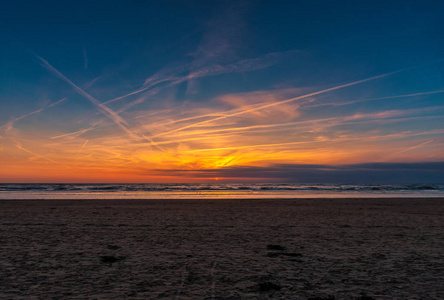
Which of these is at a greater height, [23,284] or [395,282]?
[23,284]

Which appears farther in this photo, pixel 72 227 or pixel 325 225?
pixel 325 225

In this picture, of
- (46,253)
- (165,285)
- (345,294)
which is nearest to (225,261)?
(165,285)

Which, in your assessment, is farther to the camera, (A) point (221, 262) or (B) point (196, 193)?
(B) point (196, 193)

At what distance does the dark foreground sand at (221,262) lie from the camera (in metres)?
5.27

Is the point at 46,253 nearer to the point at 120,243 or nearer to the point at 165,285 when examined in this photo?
the point at 120,243

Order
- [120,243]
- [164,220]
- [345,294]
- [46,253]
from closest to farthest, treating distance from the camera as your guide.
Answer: [345,294] < [46,253] < [120,243] < [164,220]

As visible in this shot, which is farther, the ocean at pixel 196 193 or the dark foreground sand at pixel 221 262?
the ocean at pixel 196 193

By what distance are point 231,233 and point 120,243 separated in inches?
163

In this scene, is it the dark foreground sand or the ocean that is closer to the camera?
the dark foreground sand

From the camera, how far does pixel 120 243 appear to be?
369 inches

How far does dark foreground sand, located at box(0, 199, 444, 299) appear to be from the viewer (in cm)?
527

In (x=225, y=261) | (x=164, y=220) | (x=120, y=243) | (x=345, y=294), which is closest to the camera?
(x=345, y=294)

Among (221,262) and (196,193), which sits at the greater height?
(196,193)

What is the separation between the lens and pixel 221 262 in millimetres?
7152
